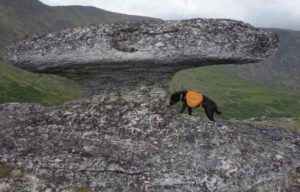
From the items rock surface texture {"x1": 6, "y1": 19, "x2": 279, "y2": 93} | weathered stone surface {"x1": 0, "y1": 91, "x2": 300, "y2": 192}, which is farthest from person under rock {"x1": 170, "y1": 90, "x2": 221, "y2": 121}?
rock surface texture {"x1": 6, "y1": 19, "x2": 279, "y2": 93}

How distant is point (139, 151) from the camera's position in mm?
18422

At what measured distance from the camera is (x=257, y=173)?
59.6ft

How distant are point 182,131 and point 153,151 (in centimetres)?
144

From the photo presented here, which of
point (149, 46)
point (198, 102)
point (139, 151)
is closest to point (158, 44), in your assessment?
point (149, 46)

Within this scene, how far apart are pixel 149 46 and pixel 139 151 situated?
142 inches

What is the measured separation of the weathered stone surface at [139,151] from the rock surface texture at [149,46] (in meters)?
1.83

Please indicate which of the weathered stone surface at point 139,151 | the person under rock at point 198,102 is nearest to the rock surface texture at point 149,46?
the weathered stone surface at point 139,151

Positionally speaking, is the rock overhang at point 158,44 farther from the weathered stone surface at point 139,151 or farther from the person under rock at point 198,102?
the person under rock at point 198,102

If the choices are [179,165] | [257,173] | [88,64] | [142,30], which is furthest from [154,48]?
[257,173]

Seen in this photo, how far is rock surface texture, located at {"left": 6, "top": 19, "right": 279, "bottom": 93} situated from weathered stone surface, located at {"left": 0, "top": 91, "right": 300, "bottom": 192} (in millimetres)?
1828

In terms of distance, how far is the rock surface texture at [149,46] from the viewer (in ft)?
60.5

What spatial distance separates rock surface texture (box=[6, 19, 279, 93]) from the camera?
1845 centimetres

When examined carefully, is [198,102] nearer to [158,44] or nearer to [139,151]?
[158,44]

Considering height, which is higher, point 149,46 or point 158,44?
point 158,44
